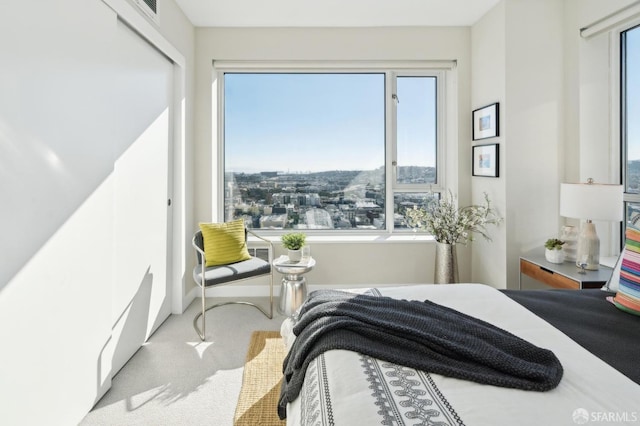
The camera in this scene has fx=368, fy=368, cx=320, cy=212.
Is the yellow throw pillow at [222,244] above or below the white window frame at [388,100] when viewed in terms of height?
below

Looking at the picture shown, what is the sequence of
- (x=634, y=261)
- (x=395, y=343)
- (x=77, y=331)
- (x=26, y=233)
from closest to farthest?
1. (x=395, y=343)
2. (x=26, y=233)
3. (x=634, y=261)
4. (x=77, y=331)

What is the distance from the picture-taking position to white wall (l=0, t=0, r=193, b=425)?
1423mm

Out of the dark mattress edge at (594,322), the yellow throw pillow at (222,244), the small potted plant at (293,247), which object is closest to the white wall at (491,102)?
the dark mattress edge at (594,322)

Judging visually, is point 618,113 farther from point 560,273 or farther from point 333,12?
point 333,12

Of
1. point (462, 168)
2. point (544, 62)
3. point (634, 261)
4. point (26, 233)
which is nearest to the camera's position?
point (26, 233)

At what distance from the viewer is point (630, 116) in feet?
9.55

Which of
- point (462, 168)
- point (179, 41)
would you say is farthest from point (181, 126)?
point (462, 168)

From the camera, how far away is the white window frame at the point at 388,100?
12.2 feet

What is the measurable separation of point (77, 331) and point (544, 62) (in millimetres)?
3937

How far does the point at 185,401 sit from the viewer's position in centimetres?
209

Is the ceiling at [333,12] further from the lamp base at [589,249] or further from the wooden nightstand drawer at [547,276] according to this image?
the wooden nightstand drawer at [547,276]

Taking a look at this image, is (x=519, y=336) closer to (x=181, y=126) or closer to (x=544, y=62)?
(x=544, y=62)

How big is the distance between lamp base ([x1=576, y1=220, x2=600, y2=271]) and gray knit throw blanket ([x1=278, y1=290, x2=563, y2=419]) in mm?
1802

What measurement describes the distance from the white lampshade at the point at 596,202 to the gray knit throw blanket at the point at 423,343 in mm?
1708
